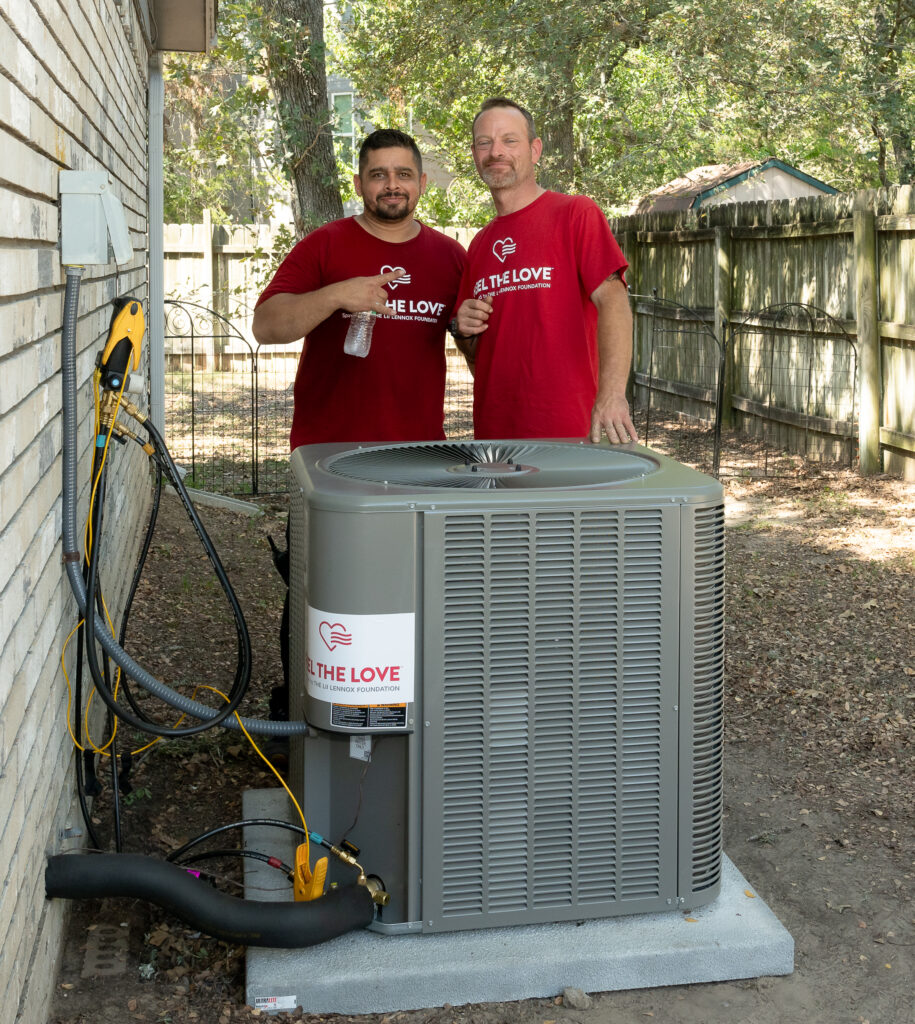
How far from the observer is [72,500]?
2.56 m

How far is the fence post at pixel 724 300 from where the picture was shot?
10.5 metres

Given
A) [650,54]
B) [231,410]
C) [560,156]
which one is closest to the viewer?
[231,410]

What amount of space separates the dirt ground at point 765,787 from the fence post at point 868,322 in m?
1.33

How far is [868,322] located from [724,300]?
253 centimetres

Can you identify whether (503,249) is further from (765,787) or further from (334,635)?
(765,787)

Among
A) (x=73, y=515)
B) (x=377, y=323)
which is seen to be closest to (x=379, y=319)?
(x=377, y=323)

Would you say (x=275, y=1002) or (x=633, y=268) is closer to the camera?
(x=275, y=1002)

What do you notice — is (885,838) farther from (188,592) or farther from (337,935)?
(188,592)

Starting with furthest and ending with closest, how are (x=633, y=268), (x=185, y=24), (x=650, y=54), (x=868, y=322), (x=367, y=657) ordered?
1. (x=650, y=54)
2. (x=633, y=268)
3. (x=868, y=322)
4. (x=185, y=24)
5. (x=367, y=657)

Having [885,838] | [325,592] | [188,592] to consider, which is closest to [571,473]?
[325,592]

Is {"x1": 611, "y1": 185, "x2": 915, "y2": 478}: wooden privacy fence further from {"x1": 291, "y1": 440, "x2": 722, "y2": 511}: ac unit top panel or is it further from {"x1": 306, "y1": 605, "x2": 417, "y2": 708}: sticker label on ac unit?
{"x1": 306, "y1": 605, "x2": 417, "y2": 708}: sticker label on ac unit

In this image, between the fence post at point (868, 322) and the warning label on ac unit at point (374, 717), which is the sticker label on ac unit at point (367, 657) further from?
the fence post at point (868, 322)

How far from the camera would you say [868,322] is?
815 centimetres

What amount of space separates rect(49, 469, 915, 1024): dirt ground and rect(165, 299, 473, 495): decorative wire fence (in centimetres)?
174
